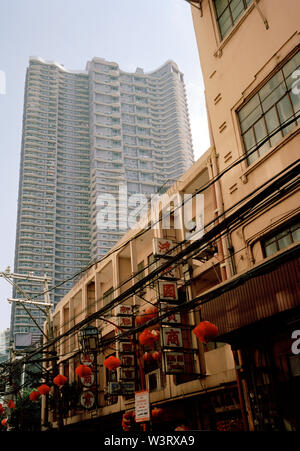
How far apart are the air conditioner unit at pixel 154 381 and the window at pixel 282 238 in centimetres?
Answer: 996

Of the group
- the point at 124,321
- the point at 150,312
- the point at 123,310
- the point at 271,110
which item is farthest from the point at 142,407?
the point at 271,110

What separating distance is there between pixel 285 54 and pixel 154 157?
307ft

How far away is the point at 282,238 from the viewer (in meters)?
10.7

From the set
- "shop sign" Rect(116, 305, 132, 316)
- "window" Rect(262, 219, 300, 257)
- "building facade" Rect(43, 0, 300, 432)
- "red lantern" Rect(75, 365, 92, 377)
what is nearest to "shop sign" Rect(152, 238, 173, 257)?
"building facade" Rect(43, 0, 300, 432)

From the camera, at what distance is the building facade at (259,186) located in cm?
914

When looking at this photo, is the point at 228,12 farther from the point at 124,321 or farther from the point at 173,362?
the point at 124,321

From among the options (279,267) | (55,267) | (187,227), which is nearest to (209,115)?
(187,227)

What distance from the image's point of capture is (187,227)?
18.4m

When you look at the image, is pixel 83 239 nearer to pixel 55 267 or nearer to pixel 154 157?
pixel 55 267

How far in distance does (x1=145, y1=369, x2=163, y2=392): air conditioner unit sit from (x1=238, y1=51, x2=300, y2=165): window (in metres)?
11.0

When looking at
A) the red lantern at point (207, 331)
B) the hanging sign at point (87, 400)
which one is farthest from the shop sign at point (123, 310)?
the red lantern at point (207, 331)

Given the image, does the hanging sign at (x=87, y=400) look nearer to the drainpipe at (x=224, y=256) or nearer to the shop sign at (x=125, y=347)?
the shop sign at (x=125, y=347)

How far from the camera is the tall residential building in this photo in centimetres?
9175

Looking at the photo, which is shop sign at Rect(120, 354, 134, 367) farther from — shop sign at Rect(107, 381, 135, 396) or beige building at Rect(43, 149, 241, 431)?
shop sign at Rect(107, 381, 135, 396)
